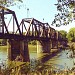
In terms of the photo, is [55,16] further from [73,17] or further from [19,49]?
[19,49]

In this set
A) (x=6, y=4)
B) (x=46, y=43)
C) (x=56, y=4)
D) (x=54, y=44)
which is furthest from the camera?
(x=54, y=44)

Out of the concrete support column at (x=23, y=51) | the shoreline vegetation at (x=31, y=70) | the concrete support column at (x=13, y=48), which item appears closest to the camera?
the shoreline vegetation at (x=31, y=70)

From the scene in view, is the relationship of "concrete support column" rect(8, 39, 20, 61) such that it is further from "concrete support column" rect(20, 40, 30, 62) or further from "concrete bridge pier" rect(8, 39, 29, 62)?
"concrete support column" rect(20, 40, 30, 62)

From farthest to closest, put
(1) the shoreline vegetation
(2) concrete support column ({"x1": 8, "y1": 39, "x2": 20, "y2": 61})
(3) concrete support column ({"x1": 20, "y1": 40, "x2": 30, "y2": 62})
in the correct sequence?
(3) concrete support column ({"x1": 20, "y1": 40, "x2": 30, "y2": 62}) → (2) concrete support column ({"x1": 8, "y1": 39, "x2": 20, "y2": 61}) → (1) the shoreline vegetation

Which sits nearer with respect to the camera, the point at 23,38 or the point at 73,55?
the point at 73,55

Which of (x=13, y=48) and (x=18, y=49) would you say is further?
(x=18, y=49)

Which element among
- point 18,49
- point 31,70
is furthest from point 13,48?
point 31,70

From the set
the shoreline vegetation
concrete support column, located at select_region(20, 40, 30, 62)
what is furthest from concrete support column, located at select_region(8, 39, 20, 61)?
the shoreline vegetation

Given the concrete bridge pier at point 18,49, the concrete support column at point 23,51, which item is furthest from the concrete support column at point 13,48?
the concrete support column at point 23,51

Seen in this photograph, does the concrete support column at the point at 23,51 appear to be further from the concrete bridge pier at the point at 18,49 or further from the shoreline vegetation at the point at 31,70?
the shoreline vegetation at the point at 31,70

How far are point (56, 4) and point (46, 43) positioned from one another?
64.5 meters

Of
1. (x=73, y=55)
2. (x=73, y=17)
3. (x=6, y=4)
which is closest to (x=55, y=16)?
(x=73, y=17)

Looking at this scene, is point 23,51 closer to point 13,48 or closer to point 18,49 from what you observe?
point 18,49

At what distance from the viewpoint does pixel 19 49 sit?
135ft
